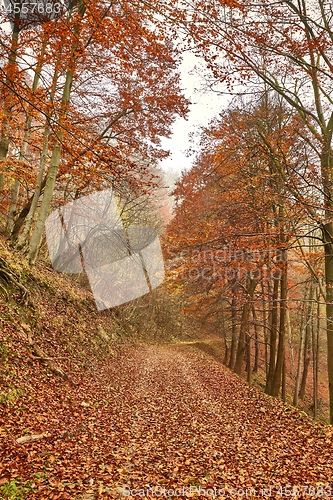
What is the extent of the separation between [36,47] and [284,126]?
8864mm

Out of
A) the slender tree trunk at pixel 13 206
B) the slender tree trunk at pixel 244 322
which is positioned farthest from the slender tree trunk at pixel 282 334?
the slender tree trunk at pixel 13 206

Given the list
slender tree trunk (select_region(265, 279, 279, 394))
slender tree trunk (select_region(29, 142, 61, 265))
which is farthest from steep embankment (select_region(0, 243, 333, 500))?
slender tree trunk (select_region(265, 279, 279, 394))

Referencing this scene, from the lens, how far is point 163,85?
44.1 ft

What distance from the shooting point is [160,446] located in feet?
20.7

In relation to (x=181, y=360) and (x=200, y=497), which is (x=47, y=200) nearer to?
(x=200, y=497)

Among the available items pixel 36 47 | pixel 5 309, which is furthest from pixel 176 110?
pixel 5 309

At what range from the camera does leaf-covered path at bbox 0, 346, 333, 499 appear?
4734 millimetres

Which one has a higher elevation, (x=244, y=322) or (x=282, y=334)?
(x=244, y=322)

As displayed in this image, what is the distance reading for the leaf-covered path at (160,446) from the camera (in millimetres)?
4734

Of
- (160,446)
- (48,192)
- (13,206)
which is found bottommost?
(160,446)

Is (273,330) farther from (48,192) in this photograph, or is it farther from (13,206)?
(13,206)

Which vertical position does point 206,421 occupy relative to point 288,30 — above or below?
below
